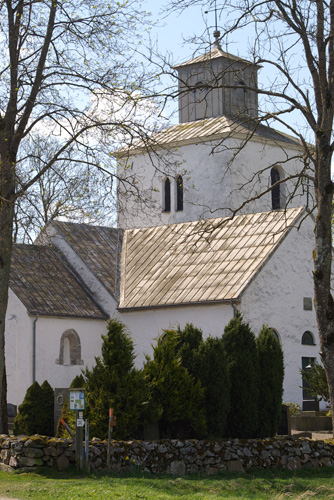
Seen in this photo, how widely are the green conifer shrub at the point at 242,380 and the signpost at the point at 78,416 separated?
12.6 feet

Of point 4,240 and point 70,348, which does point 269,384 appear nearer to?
point 4,240

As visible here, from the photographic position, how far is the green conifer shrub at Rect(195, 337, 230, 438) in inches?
619

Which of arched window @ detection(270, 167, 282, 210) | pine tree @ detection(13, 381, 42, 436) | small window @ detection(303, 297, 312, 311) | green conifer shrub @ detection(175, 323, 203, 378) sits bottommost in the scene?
pine tree @ detection(13, 381, 42, 436)

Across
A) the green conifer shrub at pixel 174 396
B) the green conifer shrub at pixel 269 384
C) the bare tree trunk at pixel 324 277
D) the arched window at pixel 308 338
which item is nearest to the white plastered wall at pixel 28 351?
the arched window at pixel 308 338

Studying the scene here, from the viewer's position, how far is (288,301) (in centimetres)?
2591

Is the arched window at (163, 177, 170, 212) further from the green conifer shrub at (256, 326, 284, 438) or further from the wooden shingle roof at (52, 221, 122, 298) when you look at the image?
the green conifer shrub at (256, 326, 284, 438)

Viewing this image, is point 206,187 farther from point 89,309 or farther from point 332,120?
point 332,120

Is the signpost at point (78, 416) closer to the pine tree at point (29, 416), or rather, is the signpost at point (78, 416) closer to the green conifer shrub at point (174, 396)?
the green conifer shrub at point (174, 396)

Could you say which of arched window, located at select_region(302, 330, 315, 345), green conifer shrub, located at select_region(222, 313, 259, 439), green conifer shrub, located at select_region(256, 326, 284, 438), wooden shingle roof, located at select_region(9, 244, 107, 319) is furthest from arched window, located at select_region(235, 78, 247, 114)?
wooden shingle roof, located at select_region(9, 244, 107, 319)

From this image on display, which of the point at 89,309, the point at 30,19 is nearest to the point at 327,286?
the point at 30,19

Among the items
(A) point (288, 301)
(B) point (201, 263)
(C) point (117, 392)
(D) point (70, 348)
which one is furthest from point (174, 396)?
(D) point (70, 348)

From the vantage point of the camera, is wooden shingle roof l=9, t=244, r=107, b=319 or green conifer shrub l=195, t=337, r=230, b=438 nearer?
green conifer shrub l=195, t=337, r=230, b=438

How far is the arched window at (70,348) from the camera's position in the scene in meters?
26.8

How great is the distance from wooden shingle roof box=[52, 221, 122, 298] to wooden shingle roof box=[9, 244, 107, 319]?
720mm
